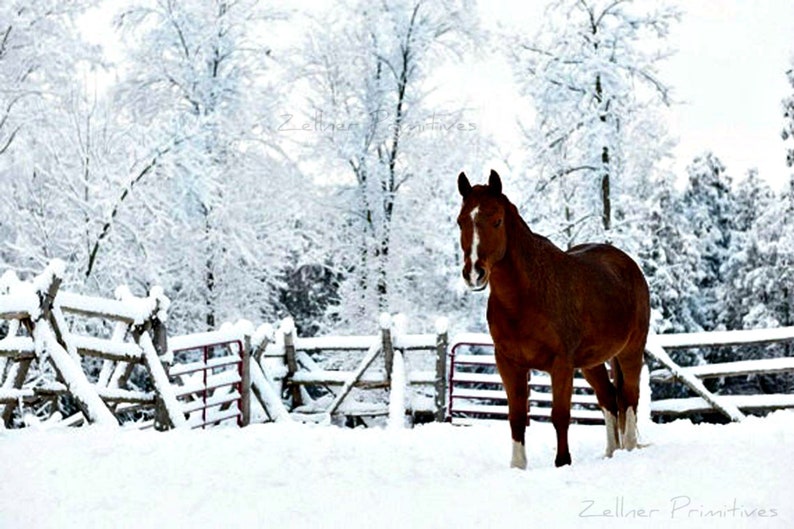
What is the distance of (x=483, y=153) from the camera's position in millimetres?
17297

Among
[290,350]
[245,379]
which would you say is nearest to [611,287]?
[245,379]

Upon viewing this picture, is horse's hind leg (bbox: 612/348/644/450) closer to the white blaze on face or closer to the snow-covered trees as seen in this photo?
the white blaze on face

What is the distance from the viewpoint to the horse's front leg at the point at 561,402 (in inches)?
183

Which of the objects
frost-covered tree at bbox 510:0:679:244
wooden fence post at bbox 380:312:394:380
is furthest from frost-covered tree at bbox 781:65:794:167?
wooden fence post at bbox 380:312:394:380

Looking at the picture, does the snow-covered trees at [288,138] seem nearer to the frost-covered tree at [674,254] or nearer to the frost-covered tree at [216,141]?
the frost-covered tree at [216,141]

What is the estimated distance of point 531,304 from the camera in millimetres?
4648

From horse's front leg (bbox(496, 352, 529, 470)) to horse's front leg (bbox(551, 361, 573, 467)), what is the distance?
18cm

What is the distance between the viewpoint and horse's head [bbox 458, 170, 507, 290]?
4273 mm

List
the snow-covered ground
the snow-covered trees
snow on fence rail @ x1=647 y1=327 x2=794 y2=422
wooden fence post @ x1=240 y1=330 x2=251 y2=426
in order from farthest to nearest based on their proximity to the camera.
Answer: the snow-covered trees, wooden fence post @ x1=240 y1=330 x2=251 y2=426, snow on fence rail @ x1=647 y1=327 x2=794 y2=422, the snow-covered ground

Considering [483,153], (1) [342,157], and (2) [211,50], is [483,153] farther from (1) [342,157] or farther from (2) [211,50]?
(2) [211,50]

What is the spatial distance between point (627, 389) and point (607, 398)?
6.0 inches

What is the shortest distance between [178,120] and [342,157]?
10.2 ft

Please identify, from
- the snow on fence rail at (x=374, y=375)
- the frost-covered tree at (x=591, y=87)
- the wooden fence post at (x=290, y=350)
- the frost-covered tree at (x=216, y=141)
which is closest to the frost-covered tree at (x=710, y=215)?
the frost-covered tree at (x=591, y=87)

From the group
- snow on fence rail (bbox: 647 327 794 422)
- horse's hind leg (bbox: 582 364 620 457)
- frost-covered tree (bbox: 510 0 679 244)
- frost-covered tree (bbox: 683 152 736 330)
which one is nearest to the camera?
horse's hind leg (bbox: 582 364 620 457)
